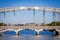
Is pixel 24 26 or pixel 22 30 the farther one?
pixel 22 30

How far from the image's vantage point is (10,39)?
834cm

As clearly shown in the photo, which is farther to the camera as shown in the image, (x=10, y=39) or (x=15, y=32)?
(x=15, y=32)

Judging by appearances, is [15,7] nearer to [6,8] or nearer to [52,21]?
[6,8]

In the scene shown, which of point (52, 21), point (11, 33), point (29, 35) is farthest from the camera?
point (11, 33)

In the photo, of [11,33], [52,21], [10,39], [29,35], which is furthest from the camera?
[11,33]

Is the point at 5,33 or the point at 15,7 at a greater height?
the point at 15,7

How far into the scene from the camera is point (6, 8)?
8969 mm

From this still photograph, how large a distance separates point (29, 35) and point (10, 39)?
1.33 metres

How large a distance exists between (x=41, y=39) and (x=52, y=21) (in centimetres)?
78

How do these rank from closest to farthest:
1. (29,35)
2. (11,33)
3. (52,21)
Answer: (52,21) < (29,35) < (11,33)

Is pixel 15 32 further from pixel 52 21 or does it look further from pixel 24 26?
pixel 52 21

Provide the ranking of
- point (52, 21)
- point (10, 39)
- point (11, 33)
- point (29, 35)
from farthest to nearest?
point (11, 33) → point (29, 35) → point (52, 21) → point (10, 39)

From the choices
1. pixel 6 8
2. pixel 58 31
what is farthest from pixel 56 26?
pixel 6 8

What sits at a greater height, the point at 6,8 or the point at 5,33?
the point at 6,8
